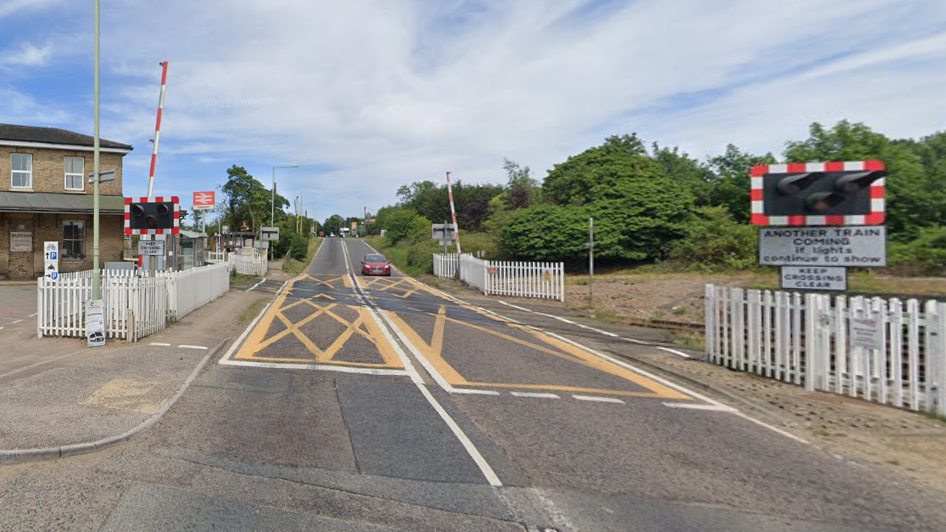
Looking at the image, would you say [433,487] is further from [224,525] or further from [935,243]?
[935,243]

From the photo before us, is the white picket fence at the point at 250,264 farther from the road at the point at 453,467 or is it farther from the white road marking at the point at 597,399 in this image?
the white road marking at the point at 597,399

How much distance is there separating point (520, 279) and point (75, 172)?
21.7 meters

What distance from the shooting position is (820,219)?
780 centimetres

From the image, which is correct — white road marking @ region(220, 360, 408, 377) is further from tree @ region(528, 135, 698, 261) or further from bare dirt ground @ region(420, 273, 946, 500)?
tree @ region(528, 135, 698, 261)

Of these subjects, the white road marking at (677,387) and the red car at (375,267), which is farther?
the red car at (375,267)

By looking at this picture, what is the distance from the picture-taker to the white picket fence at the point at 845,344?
6.20 metres

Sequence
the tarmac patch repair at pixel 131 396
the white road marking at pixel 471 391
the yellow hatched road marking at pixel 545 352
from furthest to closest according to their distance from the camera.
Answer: the yellow hatched road marking at pixel 545 352, the white road marking at pixel 471 391, the tarmac patch repair at pixel 131 396

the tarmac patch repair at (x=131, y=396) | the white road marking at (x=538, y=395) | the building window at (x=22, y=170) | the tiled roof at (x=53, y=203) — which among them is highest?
the building window at (x=22, y=170)

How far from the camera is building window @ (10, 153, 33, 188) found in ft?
81.1

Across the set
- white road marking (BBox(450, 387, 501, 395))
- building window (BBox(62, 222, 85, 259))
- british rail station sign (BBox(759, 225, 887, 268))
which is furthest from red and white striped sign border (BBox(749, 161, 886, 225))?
building window (BBox(62, 222, 85, 259))

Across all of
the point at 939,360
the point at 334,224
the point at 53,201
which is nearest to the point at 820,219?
the point at 939,360

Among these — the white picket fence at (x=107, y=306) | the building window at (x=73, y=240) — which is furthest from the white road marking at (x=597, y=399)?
the building window at (x=73, y=240)

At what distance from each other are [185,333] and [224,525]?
875cm

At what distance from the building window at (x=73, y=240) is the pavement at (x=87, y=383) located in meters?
14.9
